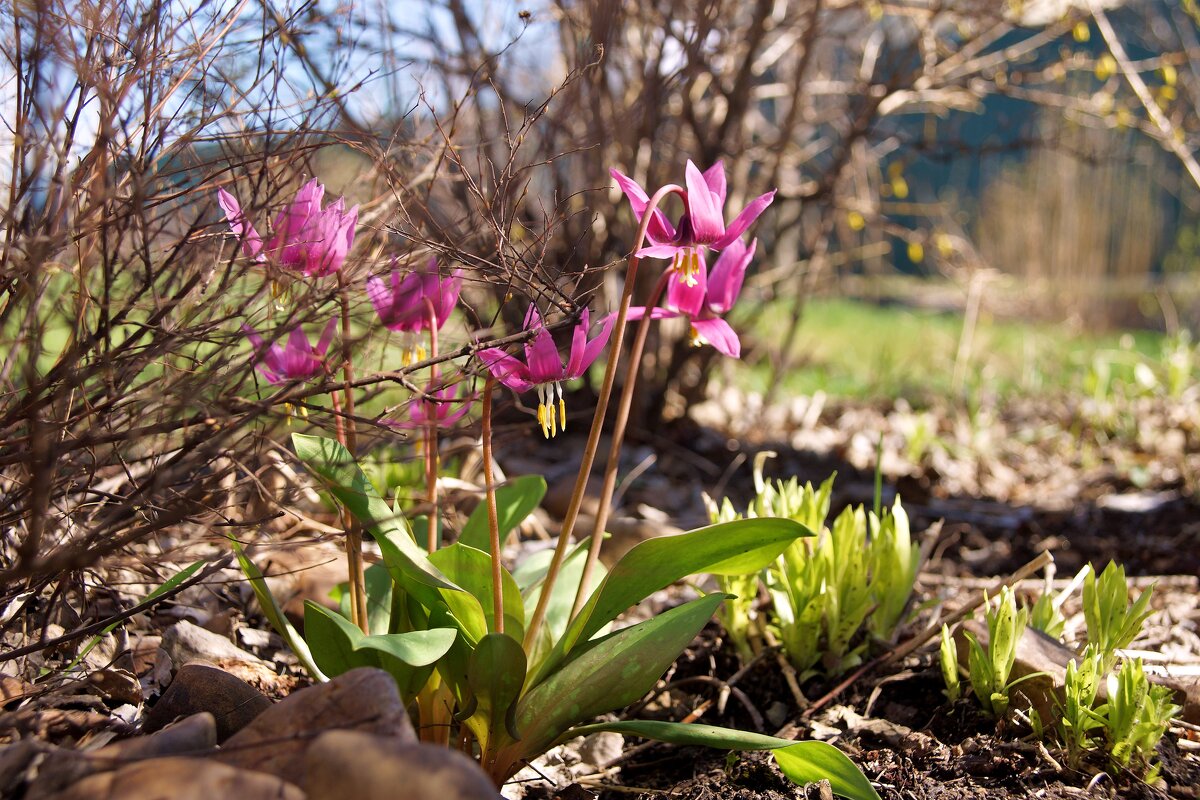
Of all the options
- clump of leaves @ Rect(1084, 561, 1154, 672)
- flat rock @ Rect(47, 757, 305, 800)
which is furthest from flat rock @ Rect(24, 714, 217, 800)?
clump of leaves @ Rect(1084, 561, 1154, 672)

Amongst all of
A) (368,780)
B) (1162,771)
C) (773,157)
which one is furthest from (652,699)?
(773,157)

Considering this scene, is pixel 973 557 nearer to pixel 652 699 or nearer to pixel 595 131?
pixel 652 699

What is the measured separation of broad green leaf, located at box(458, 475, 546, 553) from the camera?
1840 mm

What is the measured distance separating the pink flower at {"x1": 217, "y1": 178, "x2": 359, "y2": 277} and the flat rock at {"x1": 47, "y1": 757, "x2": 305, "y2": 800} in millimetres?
682

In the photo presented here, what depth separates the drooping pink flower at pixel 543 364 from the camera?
1.39 metres

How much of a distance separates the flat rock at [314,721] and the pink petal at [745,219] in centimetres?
77

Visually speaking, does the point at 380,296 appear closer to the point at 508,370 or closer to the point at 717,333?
the point at 508,370

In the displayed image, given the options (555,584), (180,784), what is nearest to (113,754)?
(180,784)

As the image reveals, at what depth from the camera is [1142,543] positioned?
2920 millimetres

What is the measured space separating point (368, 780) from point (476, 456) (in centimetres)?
190

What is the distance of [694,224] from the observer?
1429 mm

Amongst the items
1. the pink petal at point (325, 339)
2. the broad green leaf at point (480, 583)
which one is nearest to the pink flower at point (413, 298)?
the pink petal at point (325, 339)

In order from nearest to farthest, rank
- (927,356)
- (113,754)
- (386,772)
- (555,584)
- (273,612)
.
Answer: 1. (386,772)
2. (113,754)
3. (273,612)
4. (555,584)
5. (927,356)

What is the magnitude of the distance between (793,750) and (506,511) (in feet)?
2.29
